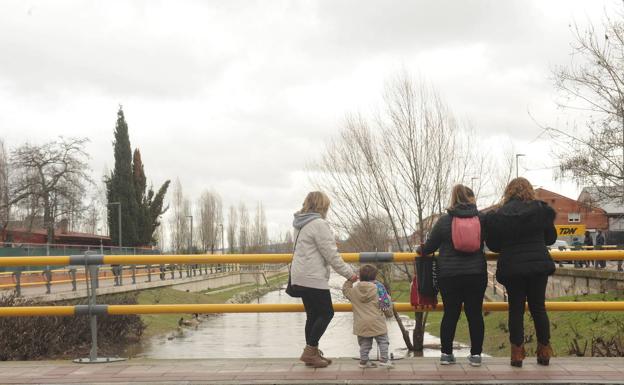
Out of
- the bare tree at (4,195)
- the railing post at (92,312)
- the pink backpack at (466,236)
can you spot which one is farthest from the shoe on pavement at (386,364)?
the bare tree at (4,195)

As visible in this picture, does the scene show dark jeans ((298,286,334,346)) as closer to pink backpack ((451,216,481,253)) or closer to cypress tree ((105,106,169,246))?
pink backpack ((451,216,481,253))

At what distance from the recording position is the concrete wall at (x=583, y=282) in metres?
22.7

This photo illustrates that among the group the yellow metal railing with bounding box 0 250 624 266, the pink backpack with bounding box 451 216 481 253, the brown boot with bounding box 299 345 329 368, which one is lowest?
the brown boot with bounding box 299 345 329 368

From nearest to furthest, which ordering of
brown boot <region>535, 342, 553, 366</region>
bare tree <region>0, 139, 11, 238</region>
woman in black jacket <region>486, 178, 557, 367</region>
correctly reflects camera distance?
woman in black jacket <region>486, 178, 557, 367</region> < brown boot <region>535, 342, 553, 366</region> < bare tree <region>0, 139, 11, 238</region>

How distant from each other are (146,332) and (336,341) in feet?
22.1

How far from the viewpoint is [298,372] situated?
5898mm

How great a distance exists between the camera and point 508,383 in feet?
17.5

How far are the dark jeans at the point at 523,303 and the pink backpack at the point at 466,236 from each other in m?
0.44

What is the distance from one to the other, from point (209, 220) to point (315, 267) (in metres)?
92.7

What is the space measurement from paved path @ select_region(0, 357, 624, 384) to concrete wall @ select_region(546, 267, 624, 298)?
687 inches

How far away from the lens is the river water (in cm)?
1689

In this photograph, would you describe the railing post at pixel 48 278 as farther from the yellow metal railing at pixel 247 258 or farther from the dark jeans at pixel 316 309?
the dark jeans at pixel 316 309

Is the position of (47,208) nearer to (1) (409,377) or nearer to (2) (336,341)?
(2) (336,341)

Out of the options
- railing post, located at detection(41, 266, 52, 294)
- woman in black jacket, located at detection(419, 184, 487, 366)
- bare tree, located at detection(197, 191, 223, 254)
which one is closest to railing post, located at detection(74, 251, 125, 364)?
woman in black jacket, located at detection(419, 184, 487, 366)
